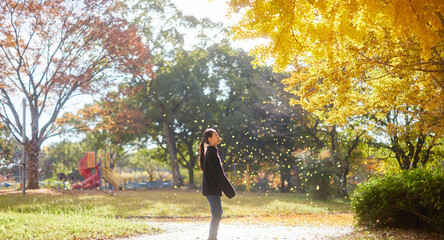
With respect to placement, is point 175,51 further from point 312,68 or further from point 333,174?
point 312,68

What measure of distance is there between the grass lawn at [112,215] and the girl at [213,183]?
2382 millimetres

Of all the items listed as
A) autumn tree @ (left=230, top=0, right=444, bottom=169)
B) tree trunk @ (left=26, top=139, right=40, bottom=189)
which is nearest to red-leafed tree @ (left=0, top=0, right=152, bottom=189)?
tree trunk @ (left=26, top=139, right=40, bottom=189)

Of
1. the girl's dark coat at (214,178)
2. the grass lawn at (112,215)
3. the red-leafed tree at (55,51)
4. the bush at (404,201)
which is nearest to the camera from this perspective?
the girl's dark coat at (214,178)

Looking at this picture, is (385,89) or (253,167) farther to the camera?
(253,167)

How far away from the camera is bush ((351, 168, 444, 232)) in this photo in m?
5.90

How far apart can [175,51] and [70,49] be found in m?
8.88

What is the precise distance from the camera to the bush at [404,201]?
5898 millimetres

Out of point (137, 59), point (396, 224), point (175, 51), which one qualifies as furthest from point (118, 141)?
point (396, 224)

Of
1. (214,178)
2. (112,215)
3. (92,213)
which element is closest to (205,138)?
(214,178)

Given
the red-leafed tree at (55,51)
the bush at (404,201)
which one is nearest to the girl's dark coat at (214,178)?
the bush at (404,201)

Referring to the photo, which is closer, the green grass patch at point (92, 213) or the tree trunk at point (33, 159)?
the green grass patch at point (92, 213)

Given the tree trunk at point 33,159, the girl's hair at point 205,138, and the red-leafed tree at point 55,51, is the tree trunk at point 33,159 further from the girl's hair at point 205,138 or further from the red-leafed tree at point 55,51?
the girl's hair at point 205,138

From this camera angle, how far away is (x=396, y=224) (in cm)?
679

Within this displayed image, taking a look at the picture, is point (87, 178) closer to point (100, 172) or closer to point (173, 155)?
point (173, 155)
